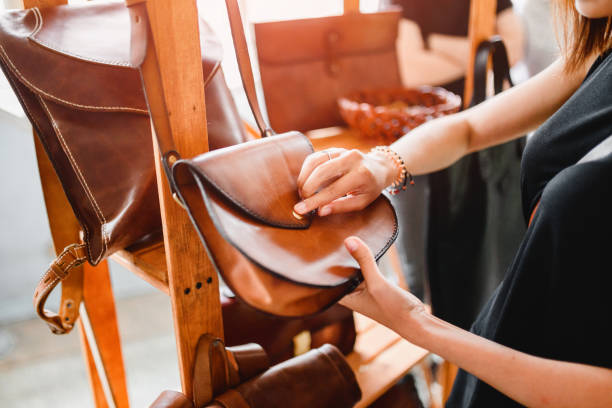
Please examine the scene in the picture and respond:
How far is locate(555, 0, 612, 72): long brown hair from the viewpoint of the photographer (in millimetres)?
551

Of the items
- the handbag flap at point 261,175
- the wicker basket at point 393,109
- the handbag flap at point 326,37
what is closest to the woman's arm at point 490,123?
the wicker basket at point 393,109

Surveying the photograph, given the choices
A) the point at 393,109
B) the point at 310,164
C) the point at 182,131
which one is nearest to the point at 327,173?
the point at 310,164

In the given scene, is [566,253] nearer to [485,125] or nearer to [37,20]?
[485,125]

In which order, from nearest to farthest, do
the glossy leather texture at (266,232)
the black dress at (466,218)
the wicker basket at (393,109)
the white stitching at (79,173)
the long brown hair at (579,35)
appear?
the glossy leather texture at (266,232) < the white stitching at (79,173) < the long brown hair at (579,35) < the wicker basket at (393,109) < the black dress at (466,218)

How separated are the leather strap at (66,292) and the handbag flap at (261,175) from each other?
0.71 feet

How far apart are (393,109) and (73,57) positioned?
2.08 ft

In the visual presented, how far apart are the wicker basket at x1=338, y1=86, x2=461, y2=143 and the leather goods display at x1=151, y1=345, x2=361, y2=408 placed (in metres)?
0.46

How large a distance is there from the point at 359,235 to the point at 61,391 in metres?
1.33

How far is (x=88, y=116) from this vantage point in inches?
16.3

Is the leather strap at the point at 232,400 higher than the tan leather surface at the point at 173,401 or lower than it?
lower

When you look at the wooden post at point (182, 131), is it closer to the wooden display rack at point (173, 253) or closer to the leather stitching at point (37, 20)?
the wooden display rack at point (173, 253)

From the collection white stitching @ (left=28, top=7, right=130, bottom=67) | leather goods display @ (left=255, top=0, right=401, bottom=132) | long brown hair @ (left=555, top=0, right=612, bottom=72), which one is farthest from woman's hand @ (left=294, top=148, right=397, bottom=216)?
leather goods display @ (left=255, top=0, right=401, bottom=132)

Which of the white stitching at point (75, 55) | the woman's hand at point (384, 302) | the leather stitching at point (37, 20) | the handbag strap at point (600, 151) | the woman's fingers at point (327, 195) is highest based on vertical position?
the leather stitching at point (37, 20)

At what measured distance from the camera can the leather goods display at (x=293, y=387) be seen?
42cm
